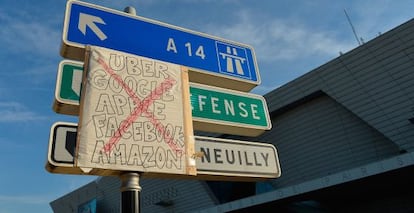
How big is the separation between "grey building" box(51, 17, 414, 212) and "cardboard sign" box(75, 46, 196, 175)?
15.1 meters

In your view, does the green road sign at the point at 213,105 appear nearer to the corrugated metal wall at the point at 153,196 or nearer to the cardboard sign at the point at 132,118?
the cardboard sign at the point at 132,118

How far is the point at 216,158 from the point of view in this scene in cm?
237

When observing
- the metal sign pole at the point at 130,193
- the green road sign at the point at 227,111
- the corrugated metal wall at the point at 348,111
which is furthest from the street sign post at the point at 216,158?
the corrugated metal wall at the point at 348,111

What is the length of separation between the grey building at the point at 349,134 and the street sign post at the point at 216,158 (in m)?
14.3

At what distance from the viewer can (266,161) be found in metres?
2.60

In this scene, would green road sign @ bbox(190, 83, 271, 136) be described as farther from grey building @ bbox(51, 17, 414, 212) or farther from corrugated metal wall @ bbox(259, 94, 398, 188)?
corrugated metal wall @ bbox(259, 94, 398, 188)

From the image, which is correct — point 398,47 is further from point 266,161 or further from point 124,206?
point 124,206

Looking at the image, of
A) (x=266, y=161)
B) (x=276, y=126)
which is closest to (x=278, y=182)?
(x=276, y=126)

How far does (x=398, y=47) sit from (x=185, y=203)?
2090 cm

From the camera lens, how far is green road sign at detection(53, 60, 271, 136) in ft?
7.17

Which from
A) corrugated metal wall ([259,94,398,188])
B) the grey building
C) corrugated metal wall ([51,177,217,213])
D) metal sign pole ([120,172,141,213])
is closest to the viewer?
metal sign pole ([120,172,141,213])

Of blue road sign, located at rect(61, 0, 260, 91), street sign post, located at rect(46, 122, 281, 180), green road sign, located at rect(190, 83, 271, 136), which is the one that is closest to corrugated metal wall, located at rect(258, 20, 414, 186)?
blue road sign, located at rect(61, 0, 260, 91)

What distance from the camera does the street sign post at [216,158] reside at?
1.83m

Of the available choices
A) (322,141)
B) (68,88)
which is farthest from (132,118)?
(322,141)
